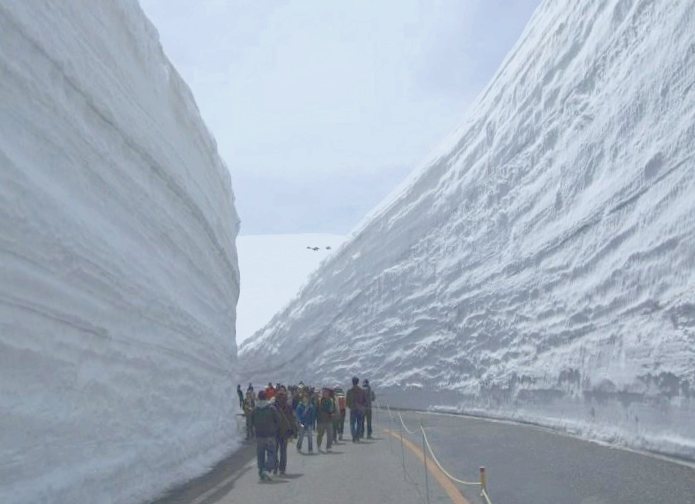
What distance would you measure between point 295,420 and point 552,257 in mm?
9359

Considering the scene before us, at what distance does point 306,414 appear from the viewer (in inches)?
735

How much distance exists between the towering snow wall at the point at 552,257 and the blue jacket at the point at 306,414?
16.8ft

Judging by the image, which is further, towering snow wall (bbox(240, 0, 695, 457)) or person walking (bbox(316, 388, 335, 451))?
person walking (bbox(316, 388, 335, 451))

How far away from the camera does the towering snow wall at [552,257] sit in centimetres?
1580

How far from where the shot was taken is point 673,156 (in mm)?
16484

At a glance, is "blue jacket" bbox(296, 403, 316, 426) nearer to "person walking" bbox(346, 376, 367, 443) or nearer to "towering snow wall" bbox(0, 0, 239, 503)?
"person walking" bbox(346, 376, 367, 443)

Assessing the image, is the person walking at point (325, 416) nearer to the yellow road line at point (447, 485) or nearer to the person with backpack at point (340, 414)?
the person with backpack at point (340, 414)

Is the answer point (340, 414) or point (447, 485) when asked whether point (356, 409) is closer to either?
point (340, 414)

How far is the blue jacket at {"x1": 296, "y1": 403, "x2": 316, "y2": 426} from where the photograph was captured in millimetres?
18594

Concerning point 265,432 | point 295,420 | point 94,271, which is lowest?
point 265,432

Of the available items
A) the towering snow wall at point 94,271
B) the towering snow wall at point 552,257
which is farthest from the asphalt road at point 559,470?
the towering snow wall at point 94,271

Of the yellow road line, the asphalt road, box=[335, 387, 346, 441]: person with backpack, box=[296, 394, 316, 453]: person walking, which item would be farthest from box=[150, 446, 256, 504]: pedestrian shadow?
box=[335, 387, 346, 441]: person with backpack

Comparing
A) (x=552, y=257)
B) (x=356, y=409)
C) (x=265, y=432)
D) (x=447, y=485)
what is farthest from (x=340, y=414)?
(x=447, y=485)

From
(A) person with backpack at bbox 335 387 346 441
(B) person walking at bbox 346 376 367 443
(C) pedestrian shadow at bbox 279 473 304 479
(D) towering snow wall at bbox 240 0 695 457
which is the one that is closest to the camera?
(C) pedestrian shadow at bbox 279 473 304 479
